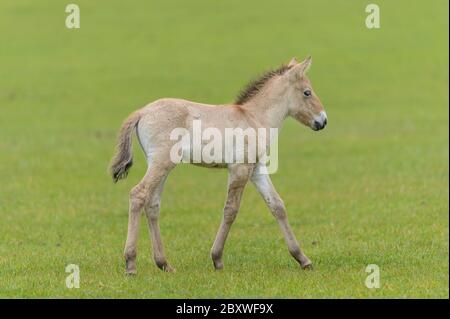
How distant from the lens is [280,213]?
35.4 feet

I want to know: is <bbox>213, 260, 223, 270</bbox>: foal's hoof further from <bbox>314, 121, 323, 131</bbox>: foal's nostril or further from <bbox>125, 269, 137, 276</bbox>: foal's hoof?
<bbox>314, 121, 323, 131</bbox>: foal's nostril

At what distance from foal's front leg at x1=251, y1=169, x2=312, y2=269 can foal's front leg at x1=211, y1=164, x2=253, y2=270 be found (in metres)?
0.37

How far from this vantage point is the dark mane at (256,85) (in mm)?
11352

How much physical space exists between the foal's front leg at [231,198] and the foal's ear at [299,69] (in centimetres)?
147

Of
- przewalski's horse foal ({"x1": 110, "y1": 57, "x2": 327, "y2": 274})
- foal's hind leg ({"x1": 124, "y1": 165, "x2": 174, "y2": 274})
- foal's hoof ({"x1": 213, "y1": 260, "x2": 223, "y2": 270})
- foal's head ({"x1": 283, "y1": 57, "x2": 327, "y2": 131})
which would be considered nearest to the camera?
foal's hind leg ({"x1": 124, "y1": 165, "x2": 174, "y2": 274})

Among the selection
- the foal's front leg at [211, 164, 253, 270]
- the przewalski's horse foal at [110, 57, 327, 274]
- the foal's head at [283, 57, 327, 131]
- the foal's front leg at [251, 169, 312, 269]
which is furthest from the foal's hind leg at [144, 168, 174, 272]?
the foal's head at [283, 57, 327, 131]

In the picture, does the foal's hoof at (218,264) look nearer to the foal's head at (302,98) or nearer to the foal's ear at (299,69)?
the foal's head at (302,98)

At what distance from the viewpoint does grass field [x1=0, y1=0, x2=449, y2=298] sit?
10.6 meters

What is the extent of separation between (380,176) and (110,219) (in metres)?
7.17

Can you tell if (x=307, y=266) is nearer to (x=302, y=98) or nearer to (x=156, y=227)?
(x=156, y=227)

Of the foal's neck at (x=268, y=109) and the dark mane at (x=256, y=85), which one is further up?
the dark mane at (x=256, y=85)

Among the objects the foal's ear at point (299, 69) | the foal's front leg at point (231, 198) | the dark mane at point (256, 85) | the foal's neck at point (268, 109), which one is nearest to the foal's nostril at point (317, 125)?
the foal's neck at point (268, 109)

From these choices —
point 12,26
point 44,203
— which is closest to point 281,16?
point 12,26

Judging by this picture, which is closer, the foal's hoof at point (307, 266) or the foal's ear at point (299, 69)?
the foal's hoof at point (307, 266)
